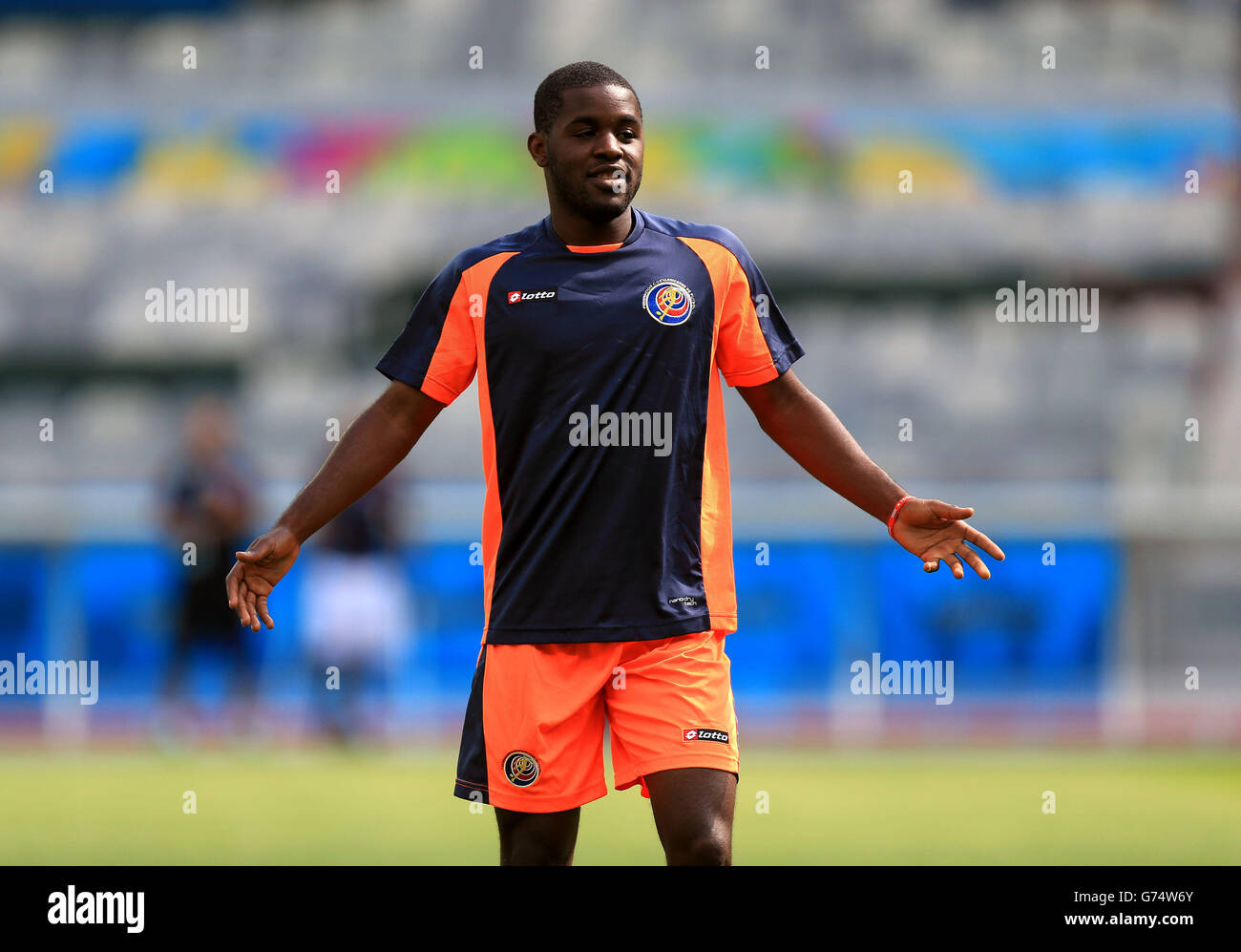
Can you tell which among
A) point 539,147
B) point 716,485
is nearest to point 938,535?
point 716,485

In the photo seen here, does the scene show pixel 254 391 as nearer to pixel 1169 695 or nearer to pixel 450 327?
pixel 1169 695

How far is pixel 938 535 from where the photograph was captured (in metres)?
3.80

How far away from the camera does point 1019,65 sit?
1686cm

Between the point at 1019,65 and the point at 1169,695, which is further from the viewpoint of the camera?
the point at 1019,65

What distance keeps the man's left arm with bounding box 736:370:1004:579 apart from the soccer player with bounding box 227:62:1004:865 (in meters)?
0.01

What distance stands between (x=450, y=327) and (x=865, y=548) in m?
7.58

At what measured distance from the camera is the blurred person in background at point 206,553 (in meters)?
10.6

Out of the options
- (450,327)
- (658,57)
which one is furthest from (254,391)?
(450,327)

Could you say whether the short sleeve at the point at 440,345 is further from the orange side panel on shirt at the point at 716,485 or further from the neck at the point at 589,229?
the orange side panel on shirt at the point at 716,485

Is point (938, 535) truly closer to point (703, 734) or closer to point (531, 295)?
point (703, 734)

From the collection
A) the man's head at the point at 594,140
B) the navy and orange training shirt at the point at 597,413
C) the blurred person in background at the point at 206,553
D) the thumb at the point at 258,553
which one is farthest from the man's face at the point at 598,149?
the blurred person in background at the point at 206,553

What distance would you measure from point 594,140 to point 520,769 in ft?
4.49

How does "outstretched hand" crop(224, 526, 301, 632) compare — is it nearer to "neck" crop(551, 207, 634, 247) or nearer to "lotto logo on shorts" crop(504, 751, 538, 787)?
"lotto logo on shorts" crop(504, 751, 538, 787)

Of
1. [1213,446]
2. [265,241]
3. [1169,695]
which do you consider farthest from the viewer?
[265,241]
